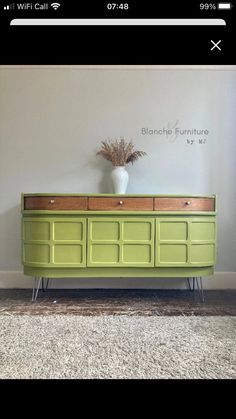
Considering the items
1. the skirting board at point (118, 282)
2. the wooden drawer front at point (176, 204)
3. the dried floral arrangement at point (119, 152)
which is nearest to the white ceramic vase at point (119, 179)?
the dried floral arrangement at point (119, 152)

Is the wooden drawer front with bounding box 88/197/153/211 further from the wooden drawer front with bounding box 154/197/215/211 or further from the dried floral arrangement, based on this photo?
the dried floral arrangement

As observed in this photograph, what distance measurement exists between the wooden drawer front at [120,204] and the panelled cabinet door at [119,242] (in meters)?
0.08

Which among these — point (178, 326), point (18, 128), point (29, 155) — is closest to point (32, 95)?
point (18, 128)

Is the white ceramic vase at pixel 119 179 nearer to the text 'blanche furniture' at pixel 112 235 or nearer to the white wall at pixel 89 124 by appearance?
the white wall at pixel 89 124

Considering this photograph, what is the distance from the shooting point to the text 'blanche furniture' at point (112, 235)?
2.31 m

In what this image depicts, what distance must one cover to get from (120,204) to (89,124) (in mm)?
907

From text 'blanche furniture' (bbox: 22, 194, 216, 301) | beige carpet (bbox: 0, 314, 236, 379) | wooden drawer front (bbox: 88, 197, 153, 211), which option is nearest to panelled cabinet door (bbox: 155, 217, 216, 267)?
text 'blanche furniture' (bbox: 22, 194, 216, 301)

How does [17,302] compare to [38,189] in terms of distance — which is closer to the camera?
[17,302]

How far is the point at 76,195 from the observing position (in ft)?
7.63
